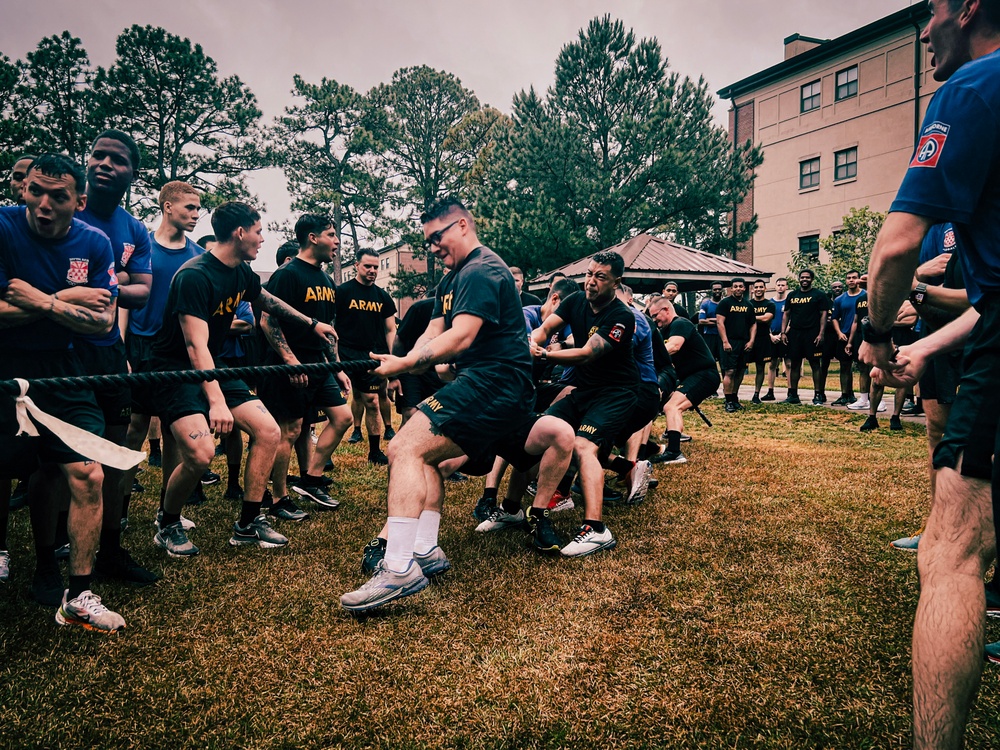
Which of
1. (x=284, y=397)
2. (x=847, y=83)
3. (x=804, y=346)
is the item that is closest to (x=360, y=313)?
(x=284, y=397)

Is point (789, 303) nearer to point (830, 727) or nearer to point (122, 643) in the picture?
point (830, 727)

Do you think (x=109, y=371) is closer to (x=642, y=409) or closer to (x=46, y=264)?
(x=46, y=264)

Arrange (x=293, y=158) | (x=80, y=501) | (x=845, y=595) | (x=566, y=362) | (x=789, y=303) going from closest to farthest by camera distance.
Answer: (x=80, y=501)
(x=845, y=595)
(x=566, y=362)
(x=789, y=303)
(x=293, y=158)

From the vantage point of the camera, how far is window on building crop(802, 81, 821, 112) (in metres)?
26.5

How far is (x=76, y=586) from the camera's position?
112 inches

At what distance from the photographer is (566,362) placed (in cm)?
434

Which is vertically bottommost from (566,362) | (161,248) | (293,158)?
(566,362)

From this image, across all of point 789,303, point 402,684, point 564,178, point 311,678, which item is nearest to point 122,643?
point 311,678

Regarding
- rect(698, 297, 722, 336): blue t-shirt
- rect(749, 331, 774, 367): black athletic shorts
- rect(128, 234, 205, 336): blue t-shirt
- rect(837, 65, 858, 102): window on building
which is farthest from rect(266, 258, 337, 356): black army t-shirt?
rect(837, 65, 858, 102): window on building

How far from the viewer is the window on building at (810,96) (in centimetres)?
2652

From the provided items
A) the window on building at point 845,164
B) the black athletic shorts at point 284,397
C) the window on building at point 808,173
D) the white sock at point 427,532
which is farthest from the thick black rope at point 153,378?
the window on building at point 808,173

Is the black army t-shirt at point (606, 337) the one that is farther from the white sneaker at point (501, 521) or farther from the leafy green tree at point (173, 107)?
the leafy green tree at point (173, 107)

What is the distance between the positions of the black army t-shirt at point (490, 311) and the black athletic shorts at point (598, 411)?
0.96 metres

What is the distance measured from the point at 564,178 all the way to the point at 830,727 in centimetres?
2448
